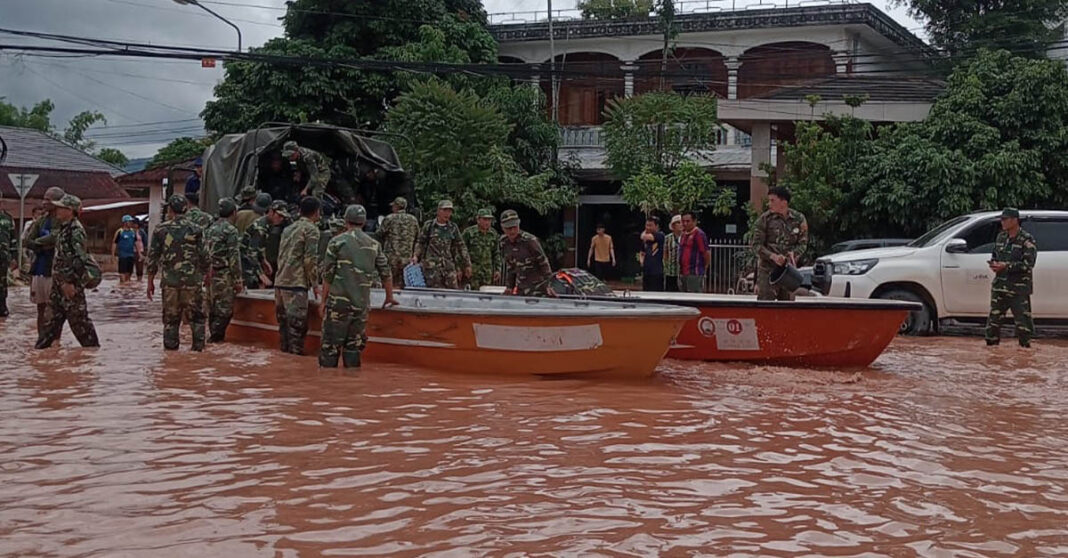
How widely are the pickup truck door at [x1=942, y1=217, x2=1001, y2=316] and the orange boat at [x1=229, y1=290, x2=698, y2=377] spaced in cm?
552

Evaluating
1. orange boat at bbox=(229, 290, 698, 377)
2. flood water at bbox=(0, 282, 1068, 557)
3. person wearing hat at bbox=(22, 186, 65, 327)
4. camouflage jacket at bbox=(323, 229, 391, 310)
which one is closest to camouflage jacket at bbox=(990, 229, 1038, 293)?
flood water at bbox=(0, 282, 1068, 557)

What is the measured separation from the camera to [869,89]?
20.8 meters

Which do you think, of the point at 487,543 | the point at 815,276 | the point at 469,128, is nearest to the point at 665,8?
the point at 469,128

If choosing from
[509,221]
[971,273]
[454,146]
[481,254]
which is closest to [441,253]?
[481,254]

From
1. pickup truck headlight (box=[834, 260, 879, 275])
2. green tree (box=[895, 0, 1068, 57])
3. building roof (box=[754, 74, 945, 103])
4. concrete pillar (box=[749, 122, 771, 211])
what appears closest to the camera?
pickup truck headlight (box=[834, 260, 879, 275])

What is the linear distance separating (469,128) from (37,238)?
11.7 metres

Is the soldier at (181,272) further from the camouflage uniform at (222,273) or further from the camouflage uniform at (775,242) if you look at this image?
the camouflage uniform at (775,242)

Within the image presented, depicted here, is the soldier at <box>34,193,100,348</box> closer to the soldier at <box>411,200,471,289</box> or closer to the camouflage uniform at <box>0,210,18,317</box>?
the soldier at <box>411,200,471,289</box>

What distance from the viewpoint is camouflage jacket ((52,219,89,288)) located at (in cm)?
898

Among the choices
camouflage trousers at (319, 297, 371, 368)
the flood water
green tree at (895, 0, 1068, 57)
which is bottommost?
the flood water

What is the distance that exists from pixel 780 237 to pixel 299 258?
459 cm

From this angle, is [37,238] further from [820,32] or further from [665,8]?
[820,32]

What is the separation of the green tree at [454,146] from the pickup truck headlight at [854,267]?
31.7ft

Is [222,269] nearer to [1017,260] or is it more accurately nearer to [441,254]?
[441,254]
